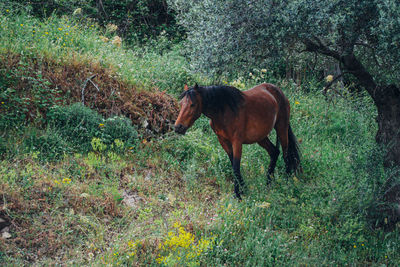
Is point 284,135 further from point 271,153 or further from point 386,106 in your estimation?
point 386,106

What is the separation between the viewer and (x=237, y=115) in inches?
256

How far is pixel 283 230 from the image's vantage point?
6.04 m

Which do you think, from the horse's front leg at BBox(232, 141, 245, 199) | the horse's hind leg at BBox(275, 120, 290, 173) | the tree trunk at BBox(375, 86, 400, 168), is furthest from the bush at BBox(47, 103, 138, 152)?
the tree trunk at BBox(375, 86, 400, 168)

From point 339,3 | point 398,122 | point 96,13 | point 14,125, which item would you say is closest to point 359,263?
point 398,122

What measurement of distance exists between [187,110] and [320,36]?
2.55 metres

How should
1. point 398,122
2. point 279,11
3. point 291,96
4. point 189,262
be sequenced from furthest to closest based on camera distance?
point 291,96
point 398,122
point 279,11
point 189,262

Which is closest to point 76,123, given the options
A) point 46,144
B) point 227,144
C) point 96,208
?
point 46,144

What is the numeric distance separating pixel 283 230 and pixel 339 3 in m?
3.52

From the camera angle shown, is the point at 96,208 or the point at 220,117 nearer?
the point at 96,208

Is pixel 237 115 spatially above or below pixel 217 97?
below

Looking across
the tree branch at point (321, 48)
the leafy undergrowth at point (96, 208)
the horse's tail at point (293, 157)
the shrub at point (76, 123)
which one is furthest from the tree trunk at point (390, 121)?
the shrub at point (76, 123)

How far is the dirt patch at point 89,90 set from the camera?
7.82 m

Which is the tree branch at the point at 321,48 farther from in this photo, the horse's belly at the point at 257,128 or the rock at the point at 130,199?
the rock at the point at 130,199

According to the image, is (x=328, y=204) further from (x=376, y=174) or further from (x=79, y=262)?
(x=79, y=262)
